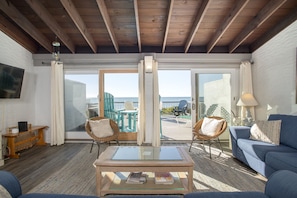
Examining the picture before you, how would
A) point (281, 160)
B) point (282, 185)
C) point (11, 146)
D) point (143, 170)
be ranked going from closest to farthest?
point (282, 185)
point (143, 170)
point (281, 160)
point (11, 146)

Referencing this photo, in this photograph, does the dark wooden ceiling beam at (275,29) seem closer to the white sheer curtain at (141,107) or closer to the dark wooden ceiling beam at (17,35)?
the white sheer curtain at (141,107)

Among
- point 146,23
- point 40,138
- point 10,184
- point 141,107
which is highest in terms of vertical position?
point 146,23

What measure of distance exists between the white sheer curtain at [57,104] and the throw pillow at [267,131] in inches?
165

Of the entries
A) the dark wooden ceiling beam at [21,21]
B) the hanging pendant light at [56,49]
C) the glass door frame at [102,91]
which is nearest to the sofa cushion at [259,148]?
the glass door frame at [102,91]

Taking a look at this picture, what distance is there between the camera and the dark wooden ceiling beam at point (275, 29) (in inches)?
130

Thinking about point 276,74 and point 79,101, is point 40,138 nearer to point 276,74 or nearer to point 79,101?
point 79,101

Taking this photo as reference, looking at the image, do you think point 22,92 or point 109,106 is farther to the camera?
point 109,106

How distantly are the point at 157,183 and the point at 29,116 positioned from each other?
154 inches

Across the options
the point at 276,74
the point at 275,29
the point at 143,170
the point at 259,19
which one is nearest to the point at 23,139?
the point at 143,170

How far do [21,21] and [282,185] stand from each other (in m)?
4.43

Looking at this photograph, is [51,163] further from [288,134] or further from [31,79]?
[288,134]

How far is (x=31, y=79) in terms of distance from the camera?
4.75m

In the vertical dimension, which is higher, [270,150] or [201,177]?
[270,150]

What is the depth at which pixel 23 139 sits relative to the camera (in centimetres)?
429
